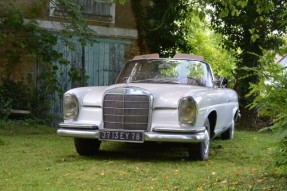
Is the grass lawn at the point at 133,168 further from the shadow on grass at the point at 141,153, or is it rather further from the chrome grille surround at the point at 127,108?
the chrome grille surround at the point at 127,108

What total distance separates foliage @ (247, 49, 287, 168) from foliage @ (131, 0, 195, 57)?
32.4ft

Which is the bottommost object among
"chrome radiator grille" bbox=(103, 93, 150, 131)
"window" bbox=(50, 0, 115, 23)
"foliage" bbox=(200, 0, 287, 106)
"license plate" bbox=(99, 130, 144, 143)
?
"license plate" bbox=(99, 130, 144, 143)

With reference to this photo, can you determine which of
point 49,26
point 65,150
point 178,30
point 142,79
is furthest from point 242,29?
point 65,150

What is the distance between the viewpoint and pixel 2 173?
6266 millimetres

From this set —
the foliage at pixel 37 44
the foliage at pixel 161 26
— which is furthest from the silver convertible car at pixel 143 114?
the foliage at pixel 161 26

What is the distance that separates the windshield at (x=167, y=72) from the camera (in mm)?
8258

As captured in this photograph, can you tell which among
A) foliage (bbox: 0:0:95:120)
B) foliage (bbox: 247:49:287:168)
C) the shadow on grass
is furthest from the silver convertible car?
foliage (bbox: 0:0:95:120)

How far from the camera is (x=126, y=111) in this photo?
7.23m

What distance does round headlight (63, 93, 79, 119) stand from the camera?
24.5 feet

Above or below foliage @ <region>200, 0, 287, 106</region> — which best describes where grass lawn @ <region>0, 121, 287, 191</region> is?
below

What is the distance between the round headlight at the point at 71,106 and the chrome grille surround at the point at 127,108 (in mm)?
478

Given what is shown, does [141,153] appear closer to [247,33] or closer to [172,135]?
[172,135]

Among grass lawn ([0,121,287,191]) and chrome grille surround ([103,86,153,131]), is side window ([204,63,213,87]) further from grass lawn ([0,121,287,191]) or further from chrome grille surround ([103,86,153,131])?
chrome grille surround ([103,86,153,131])

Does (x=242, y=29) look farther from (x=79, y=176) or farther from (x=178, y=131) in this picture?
(x=79, y=176)
